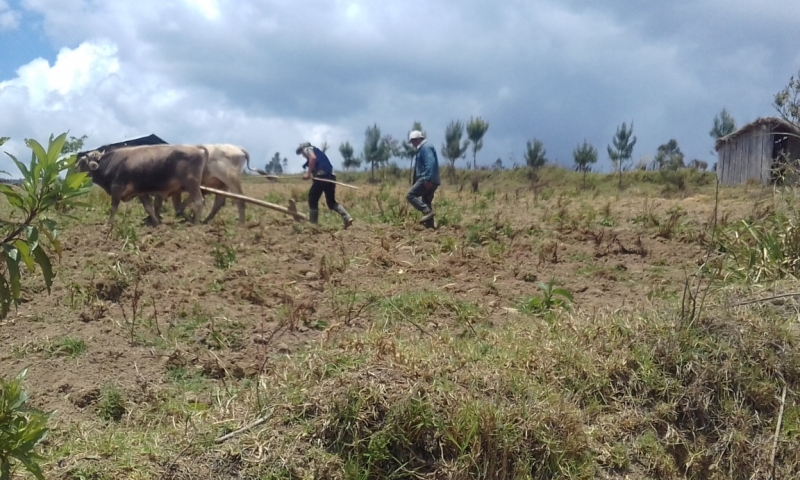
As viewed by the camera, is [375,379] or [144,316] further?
[144,316]

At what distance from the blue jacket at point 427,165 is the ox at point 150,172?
3.09 meters

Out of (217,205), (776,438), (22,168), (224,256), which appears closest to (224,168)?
(217,205)

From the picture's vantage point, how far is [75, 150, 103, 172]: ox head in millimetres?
10680

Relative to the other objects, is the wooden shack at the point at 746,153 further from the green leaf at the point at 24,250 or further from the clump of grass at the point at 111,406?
the green leaf at the point at 24,250

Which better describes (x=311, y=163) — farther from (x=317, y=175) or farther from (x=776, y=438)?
(x=776, y=438)

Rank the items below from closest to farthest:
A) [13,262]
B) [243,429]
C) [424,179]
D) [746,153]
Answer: [13,262]
[243,429]
[424,179]
[746,153]

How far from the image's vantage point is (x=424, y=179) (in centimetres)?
1025

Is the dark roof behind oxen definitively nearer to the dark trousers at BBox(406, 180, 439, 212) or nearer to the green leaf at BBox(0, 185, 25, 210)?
the dark trousers at BBox(406, 180, 439, 212)

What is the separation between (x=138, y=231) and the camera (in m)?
9.20

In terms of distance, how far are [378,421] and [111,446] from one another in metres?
1.33

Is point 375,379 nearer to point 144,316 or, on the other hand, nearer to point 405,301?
point 405,301

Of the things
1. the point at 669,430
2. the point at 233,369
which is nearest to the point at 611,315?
the point at 669,430

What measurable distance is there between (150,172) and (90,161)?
3.29ft

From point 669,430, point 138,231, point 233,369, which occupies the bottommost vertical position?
point 669,430
